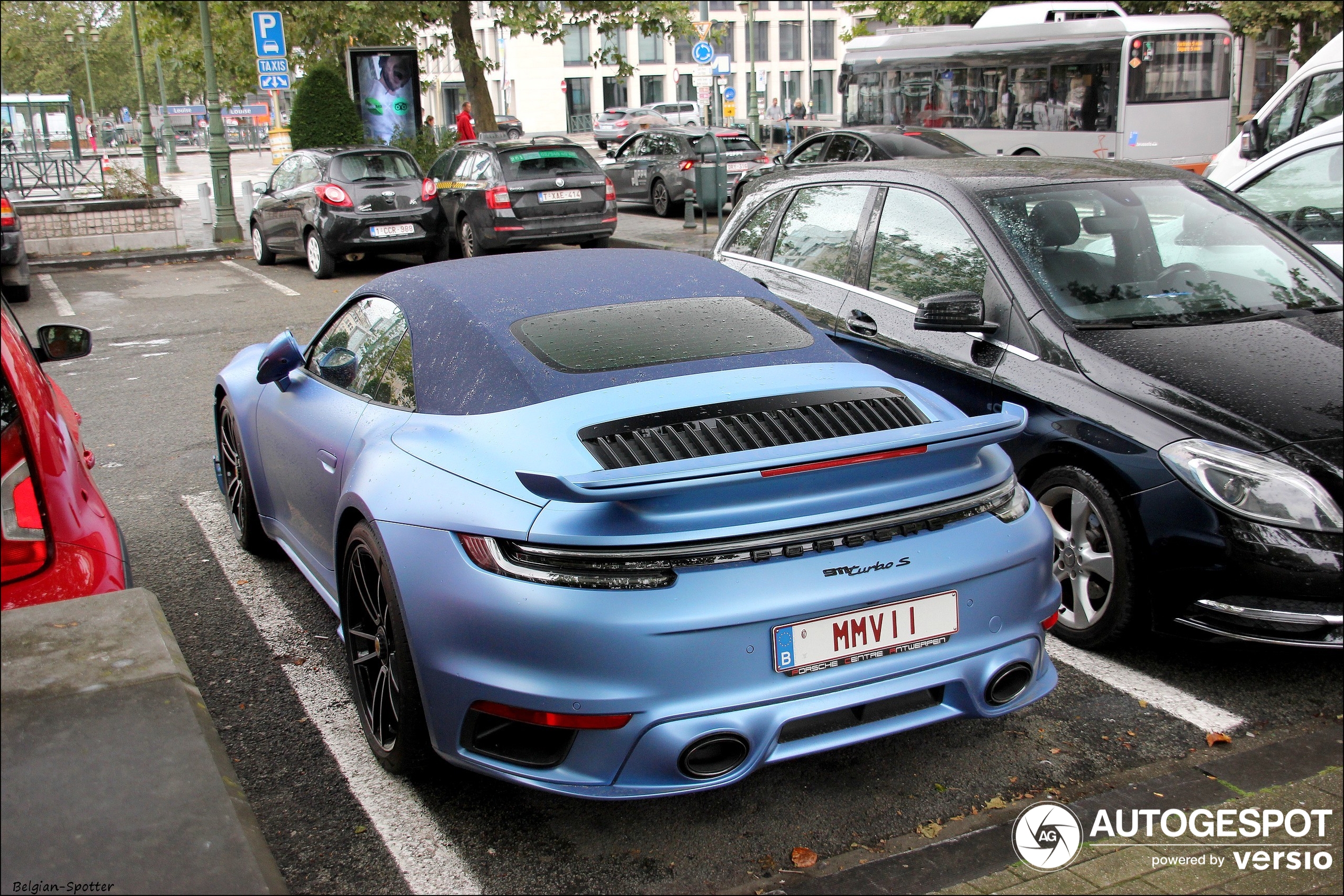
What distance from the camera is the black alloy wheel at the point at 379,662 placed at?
3.02 m

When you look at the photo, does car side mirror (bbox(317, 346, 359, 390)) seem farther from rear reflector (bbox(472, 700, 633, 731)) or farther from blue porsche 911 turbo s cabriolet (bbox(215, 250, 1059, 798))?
rear reflector (bbox(472, 700, 633, 731))

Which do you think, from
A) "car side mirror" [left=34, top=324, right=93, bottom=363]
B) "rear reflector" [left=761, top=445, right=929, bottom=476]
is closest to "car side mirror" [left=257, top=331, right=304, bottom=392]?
"car side mirror" [left=34, top=324, right=93, bottom=363]

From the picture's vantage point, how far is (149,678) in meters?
2.15

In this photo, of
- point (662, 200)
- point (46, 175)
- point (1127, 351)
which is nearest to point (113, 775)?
point (1127, 351)

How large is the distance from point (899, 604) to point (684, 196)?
61.4ft

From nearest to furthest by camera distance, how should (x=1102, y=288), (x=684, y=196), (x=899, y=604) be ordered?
(x=899, y=604)
(x=1102, y=288)
(x=684, y=196)

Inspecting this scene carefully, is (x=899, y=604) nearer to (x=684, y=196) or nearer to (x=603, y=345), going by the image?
(x=603, y=345)

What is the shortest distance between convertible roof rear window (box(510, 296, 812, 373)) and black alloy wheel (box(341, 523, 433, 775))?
749mm

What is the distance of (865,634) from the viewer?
275cm

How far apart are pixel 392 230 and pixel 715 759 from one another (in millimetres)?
13048

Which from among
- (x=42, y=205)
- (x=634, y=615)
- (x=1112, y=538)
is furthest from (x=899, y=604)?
(x=42, y=205)

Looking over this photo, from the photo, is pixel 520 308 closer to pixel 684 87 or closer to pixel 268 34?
pixel 268 34

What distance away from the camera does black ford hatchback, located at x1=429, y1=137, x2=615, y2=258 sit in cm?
1508

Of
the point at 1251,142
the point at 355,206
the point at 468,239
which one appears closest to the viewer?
the point at 1251,142
